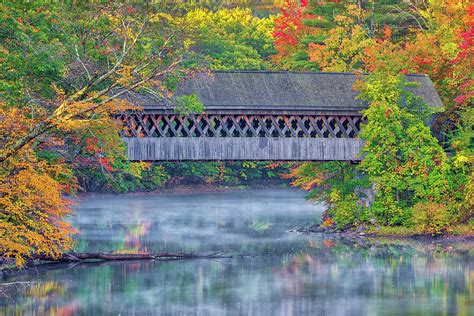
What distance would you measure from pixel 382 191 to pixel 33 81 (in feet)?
50.6

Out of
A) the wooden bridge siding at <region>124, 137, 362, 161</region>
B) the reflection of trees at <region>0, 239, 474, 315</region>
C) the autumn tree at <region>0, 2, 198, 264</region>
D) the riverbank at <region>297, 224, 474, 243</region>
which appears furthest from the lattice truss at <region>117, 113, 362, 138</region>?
the reflection of trees at <region>0, 239, 474, 315</region>

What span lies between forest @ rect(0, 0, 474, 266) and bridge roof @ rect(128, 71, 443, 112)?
2.66 feet

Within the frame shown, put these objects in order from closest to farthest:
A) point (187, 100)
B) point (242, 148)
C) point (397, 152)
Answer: point (187, 100) → point (242, 148) → point (397, 152)

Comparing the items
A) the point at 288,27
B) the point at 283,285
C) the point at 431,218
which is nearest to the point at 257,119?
the point at 431,218

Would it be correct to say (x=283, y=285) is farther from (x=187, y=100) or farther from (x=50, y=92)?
(x=50, y=92)

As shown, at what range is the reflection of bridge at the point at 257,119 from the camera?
117 ft

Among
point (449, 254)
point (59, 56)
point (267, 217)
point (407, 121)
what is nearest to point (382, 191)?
Result: point (407, 121)

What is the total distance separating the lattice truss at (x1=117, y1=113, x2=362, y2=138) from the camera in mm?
35688

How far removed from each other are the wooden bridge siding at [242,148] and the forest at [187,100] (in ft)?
Answer: 3.97

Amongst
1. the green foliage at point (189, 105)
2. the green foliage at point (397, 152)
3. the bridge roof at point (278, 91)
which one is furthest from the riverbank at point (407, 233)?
the green foliage at point (189, 105)

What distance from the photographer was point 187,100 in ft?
104

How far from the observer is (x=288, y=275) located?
95.8 ft

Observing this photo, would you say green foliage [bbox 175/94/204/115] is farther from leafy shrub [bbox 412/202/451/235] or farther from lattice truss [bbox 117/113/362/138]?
leafy shrub [bbox 412/202/451/235]

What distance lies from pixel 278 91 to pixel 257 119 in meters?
1.35
